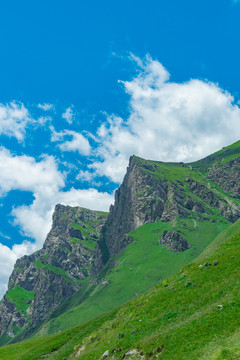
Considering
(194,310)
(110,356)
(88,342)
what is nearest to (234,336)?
(194,310)

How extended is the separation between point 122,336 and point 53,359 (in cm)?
2999

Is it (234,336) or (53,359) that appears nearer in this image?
(234,336)

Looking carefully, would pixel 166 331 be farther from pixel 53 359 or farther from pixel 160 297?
pixel 53 359

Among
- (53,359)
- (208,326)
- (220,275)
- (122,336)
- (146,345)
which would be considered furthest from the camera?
(53,359)

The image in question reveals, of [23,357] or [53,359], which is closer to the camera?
[53,359]

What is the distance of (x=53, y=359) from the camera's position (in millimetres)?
61406

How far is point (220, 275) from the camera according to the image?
44.3 m

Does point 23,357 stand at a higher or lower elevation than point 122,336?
lower

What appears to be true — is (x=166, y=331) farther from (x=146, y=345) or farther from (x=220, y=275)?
(x=220, y=275)

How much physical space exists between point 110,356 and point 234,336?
1718cm

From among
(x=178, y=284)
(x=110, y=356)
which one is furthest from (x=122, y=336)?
(x=178, y=284)

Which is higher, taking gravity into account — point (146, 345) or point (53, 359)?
point (146, 345)

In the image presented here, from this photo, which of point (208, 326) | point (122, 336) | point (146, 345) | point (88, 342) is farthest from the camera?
point (88, 342)

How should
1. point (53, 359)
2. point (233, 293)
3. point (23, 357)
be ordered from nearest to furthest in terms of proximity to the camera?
point (233, 293) → point (53, 359) → point (23, 357)
